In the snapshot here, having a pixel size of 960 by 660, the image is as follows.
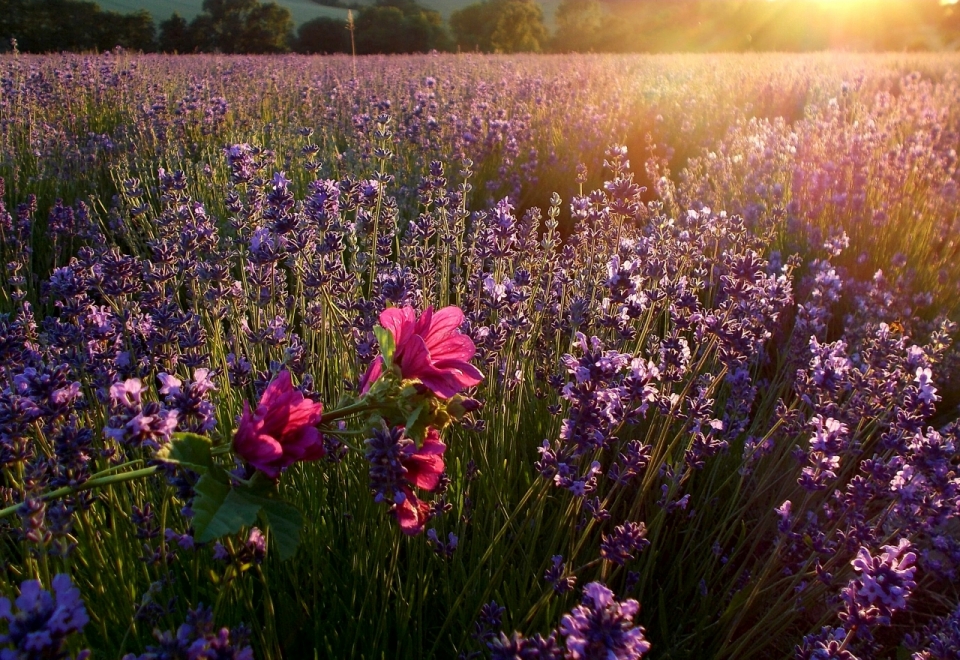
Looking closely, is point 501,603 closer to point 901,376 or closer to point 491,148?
point 901,376

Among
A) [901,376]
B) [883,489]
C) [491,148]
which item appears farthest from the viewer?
[491,148]

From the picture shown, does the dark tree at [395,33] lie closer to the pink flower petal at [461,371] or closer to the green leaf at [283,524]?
the pink flower petal at [461,371]

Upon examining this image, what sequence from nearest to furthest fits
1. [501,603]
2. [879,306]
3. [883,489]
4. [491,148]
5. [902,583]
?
[902,583] < [501,603] < [883,489] < [879,306] < [491,148]

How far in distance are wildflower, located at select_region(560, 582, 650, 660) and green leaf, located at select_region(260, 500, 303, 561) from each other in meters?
0.36

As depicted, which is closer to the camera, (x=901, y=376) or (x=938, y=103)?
(x=901, y=376)

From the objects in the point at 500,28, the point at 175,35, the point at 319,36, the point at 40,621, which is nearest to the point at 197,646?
the point at 40,621

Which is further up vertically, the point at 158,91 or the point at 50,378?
the point at 158,91

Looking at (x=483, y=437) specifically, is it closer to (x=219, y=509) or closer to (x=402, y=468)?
(x=402, y=468)

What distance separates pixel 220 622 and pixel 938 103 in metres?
7.79

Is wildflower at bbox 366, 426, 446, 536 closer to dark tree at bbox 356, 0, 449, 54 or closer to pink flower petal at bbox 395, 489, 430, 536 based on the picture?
pink flower petal at bbox 395, 489, 430, 536

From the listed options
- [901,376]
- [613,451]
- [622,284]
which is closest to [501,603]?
[613,451]

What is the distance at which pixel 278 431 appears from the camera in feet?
2.90

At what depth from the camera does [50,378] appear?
3.57 ft

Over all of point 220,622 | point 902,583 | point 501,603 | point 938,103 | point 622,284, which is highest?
point 938,103
